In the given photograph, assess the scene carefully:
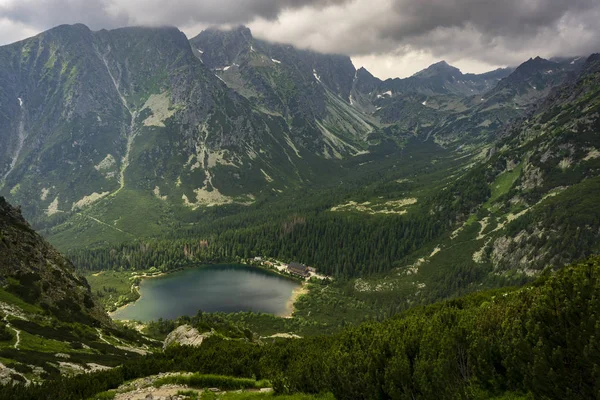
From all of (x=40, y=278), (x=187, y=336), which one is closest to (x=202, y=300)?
(x=40, y=278)

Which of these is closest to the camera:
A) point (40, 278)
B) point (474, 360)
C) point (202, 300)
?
point (474, 360)

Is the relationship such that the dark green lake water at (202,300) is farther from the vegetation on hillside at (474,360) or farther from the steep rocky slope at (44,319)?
the vegetation on hillside at (474,360)

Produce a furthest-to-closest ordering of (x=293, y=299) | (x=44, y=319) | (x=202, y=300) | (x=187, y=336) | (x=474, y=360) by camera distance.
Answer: (x=293, y=299) < (x=202, y=300) < (x=187, y=336) < (x=44, y=319) < (x=474, y=360)

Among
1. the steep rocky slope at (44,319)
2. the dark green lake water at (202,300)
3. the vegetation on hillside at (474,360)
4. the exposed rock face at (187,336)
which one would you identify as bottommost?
the dark green lake water at (202,300)

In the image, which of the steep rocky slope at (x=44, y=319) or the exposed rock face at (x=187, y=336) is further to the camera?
the exposed rock face at (x=187, y=336)

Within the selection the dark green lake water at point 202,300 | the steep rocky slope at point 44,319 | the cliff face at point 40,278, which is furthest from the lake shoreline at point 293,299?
the cliff face at point 40,278

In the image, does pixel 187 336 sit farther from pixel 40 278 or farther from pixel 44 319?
pixel 40 278

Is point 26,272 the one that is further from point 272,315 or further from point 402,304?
point 402,304

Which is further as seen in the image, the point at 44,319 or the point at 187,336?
the point at 187,336

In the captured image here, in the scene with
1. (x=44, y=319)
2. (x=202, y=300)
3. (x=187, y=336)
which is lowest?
(x=202, y=300)
